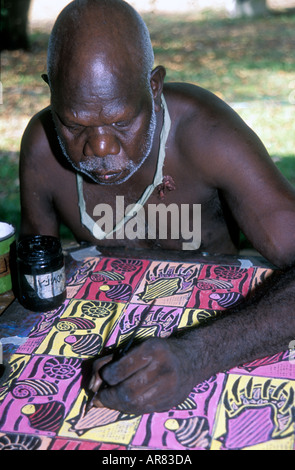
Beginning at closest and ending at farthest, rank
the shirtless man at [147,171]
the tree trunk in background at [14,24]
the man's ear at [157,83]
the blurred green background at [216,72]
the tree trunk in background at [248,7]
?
the shirtless man at [147,171] → the man's ear at [157,83] → the blurred green background at [216,72] → the tree trunk in background at [14,24] → the tree trunk in background at [248,7]

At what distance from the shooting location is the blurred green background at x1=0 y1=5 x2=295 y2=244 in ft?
15.7

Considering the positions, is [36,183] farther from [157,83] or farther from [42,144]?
[157,83]

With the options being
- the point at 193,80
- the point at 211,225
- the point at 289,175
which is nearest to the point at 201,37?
the point at 193,80

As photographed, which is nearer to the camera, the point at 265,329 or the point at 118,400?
the point at 118,400

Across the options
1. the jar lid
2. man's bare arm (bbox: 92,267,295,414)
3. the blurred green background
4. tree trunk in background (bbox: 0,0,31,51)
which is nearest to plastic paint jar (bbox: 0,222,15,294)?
the jar lid

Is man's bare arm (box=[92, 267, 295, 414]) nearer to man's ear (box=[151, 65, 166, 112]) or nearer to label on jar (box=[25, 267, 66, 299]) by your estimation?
label on jar (box=[25, 267, 66, 299])

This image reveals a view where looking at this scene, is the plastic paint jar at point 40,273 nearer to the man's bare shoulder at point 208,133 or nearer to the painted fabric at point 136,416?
the painted fabric at point 136,416

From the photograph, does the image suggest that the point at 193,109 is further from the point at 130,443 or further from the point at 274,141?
the point at 274,141

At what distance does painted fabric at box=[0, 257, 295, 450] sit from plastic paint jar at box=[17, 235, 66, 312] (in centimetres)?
4

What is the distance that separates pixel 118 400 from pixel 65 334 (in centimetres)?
31

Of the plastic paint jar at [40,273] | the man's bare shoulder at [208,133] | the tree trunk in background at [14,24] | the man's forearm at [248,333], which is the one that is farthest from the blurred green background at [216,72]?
the man's forearm at [248,333]

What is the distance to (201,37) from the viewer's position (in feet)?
30.9

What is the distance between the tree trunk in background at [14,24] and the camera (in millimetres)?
7434

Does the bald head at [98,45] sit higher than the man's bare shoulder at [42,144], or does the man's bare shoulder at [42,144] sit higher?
the bald head at [98,45]
